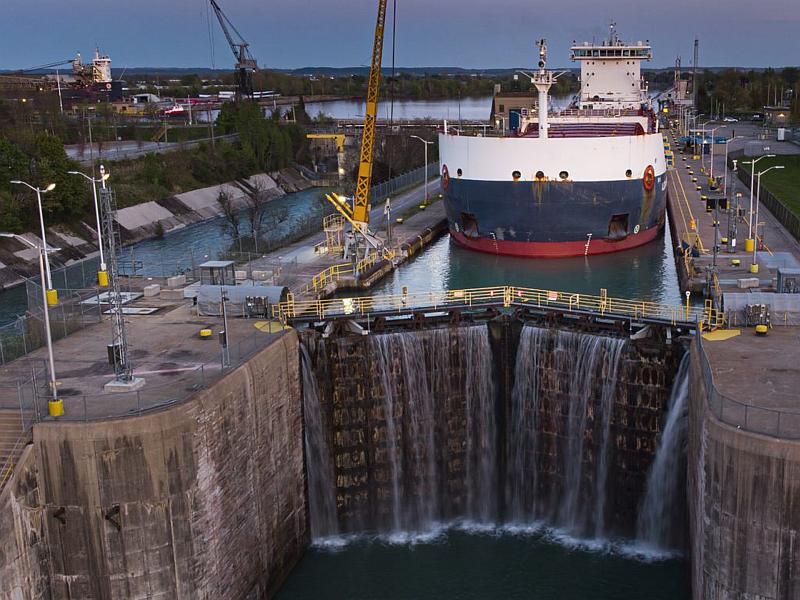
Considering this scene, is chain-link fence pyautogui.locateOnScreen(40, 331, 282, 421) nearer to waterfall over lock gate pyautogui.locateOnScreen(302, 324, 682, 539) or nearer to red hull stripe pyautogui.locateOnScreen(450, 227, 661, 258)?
waterfall over lock gate pyautogui.locateOnScreen(302, 324, 682, 539)

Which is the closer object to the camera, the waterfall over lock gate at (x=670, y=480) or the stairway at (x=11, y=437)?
the stairway at (x=11, y=437)

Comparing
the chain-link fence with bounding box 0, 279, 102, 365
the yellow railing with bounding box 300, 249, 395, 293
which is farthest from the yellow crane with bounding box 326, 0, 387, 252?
the chain-link fence with bounding box 0, 279, 102, 365

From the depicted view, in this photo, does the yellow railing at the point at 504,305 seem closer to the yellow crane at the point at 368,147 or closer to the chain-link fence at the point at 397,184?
the yellow crane at the point at 368,147

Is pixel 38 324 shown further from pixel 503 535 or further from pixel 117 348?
pixel 503 535

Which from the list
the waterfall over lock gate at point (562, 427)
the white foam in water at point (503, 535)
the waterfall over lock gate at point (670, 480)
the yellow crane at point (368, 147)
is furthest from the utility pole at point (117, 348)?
the yellow crane at point (368, 147)

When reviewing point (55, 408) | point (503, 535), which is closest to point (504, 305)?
point (503, 535)

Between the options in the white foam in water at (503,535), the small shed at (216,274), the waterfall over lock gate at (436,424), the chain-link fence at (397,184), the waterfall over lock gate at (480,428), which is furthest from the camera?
the chain-link fence at (397,184)
